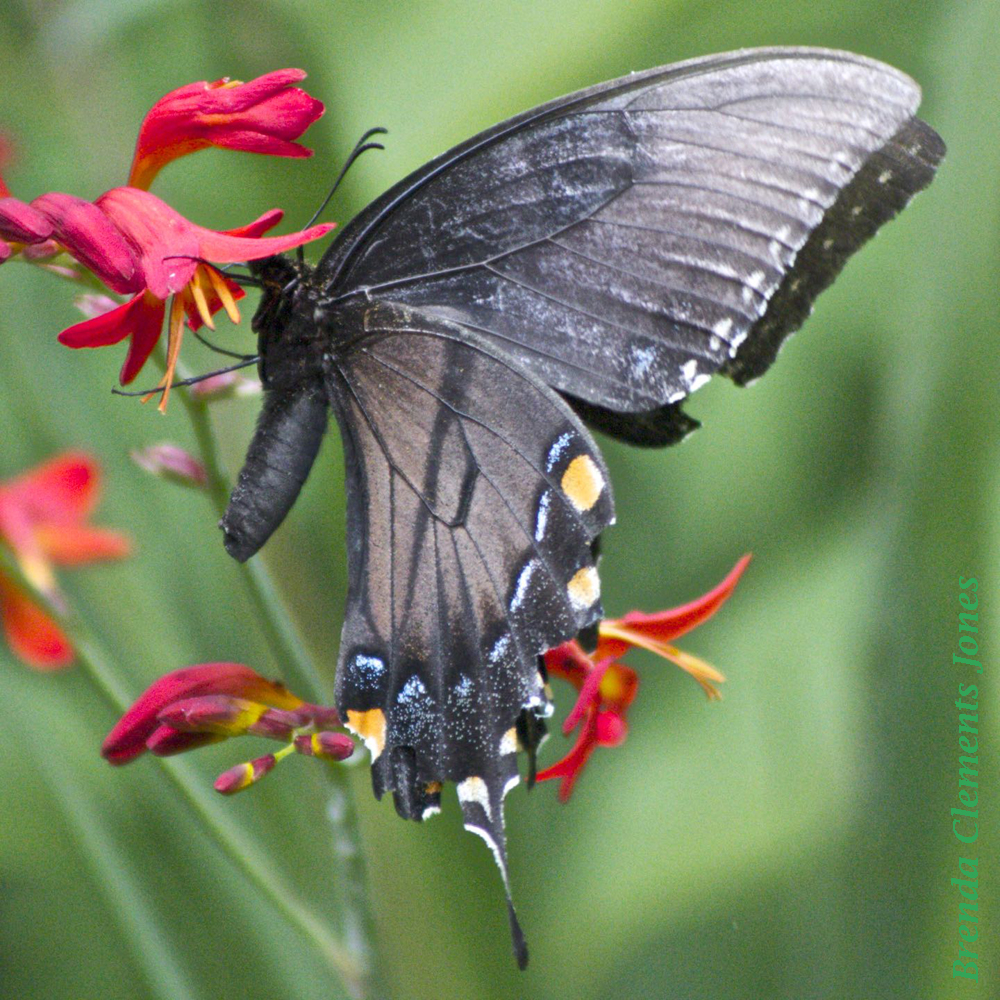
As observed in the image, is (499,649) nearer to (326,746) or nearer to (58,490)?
(326,746)

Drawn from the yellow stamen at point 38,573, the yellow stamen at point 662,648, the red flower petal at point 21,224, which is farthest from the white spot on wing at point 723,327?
the yellow stamen at point 38,573

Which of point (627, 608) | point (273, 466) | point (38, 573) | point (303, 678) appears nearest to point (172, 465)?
point (273, 466)

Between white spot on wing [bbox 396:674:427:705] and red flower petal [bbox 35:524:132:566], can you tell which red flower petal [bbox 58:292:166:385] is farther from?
red flower petal [bbox 35:524:132:566]

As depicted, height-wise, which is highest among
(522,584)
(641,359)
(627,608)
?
(641,359)

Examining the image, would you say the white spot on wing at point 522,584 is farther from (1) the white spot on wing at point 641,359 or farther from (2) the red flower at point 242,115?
(2) the red flower at point 242,115

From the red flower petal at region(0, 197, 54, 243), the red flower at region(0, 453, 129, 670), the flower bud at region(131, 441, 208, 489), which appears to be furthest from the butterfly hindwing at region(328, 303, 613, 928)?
the red flower at region(0, 453, 129, 670)

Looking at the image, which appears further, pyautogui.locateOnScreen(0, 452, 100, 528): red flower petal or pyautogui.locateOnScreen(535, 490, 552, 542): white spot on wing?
pyautogui.locateOnScreen(0, 452, 100, 528): red flower petal
